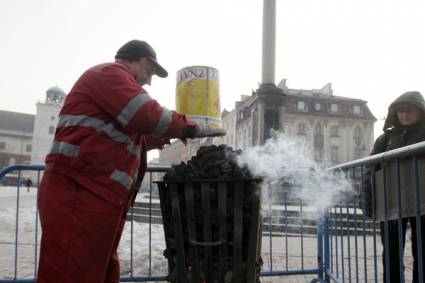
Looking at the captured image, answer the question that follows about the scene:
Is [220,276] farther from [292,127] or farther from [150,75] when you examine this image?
[292,127]

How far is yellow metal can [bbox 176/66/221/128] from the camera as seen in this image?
11.7 ft

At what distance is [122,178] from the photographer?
237cm

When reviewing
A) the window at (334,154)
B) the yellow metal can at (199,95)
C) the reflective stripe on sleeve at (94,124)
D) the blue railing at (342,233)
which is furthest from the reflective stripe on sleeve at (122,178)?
the window at (334,154)

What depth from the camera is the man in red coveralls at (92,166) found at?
86.0 inches

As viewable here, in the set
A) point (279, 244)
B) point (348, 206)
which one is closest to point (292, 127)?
point (279, 244)

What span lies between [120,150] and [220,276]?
986 millimetres

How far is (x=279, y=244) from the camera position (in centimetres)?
727

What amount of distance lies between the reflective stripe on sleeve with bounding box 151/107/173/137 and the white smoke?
0.51m

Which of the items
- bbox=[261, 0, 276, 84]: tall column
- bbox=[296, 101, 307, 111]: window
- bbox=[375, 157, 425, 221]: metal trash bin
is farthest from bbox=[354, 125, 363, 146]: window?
bbox=[375, 157, 425, 221]: metal trash bin

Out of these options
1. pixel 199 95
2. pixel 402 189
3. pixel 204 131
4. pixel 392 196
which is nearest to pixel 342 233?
pixel 392 196

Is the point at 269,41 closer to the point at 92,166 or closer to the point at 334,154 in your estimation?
the point at 92,166

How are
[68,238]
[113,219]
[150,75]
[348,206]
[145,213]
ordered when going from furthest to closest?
[145,213]
[348,206]
[150,75]
[113,219]
[68,238]

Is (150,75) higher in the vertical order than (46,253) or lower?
higher

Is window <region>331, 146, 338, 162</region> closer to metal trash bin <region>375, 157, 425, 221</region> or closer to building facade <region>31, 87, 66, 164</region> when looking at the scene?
building facade <region>31, 87, 66, 164</region>
